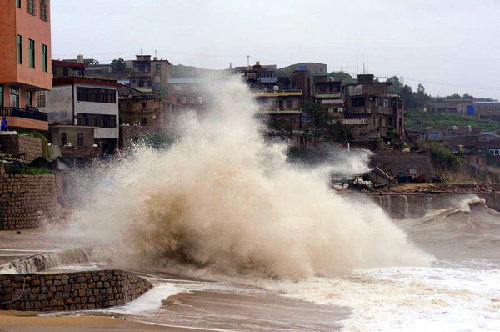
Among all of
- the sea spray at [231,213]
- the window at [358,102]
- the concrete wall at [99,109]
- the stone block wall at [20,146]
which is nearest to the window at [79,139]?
the concrete wall at [99,109]

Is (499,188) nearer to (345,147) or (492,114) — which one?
(345,147)

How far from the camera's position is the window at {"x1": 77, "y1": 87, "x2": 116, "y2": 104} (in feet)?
141

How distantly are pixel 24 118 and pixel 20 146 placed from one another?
12.1 ft

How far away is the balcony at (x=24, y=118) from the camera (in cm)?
2924

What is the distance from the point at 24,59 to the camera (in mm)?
30672

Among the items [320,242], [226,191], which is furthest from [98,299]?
[320,242]

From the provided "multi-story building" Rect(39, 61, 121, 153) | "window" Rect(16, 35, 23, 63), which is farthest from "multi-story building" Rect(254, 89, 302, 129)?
"window" Rect(16, 35, 23, 63)

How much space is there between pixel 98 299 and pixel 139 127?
3535 cm

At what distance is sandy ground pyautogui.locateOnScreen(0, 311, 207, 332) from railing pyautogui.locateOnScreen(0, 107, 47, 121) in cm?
1847

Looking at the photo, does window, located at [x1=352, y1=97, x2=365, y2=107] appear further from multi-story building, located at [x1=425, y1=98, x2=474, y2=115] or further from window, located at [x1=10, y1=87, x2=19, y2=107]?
window, located at [x1=10, y1=87, x2=19, y2=107]

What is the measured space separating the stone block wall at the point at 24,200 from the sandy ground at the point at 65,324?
39.4 ft

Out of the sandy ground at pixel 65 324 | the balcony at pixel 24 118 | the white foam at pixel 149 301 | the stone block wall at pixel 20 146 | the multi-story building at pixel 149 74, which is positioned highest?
Answer: the multi-story building at pixel 149 74

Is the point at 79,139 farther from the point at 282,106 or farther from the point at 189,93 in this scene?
the point at 189,93

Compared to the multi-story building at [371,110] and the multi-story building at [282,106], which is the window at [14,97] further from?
the multi-story building at [371,110]
